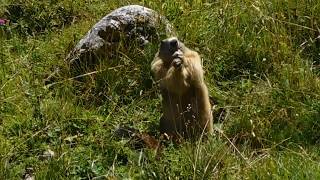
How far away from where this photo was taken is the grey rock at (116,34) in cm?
676

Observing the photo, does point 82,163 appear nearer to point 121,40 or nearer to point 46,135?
point 46,135

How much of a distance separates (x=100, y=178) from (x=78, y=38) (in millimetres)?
2531

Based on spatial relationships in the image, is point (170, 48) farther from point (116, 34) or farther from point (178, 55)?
point (116, 34)

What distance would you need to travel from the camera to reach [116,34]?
6812 millimetres

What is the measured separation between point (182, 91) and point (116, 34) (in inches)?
67.5

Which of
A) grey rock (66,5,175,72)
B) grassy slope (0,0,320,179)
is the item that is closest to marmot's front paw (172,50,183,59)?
grassy slope (0,0,320,179)

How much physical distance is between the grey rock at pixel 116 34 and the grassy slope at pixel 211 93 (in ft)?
0.80

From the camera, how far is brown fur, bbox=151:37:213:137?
17.1 feet

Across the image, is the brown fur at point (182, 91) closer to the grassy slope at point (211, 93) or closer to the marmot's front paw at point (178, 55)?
the marmot's front paw at point (178, 55)

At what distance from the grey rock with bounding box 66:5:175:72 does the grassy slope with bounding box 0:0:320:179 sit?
0.80 feet

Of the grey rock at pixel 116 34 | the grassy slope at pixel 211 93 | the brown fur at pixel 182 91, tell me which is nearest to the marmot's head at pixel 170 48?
the brown fur at pixel 182 91

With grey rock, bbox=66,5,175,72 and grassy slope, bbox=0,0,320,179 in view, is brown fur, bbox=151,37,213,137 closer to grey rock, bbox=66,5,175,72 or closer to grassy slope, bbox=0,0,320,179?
grassy slope, bbox=0,0,320,179

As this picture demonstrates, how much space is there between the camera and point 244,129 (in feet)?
18.4

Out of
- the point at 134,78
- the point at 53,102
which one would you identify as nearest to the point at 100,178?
the point at 53,102
